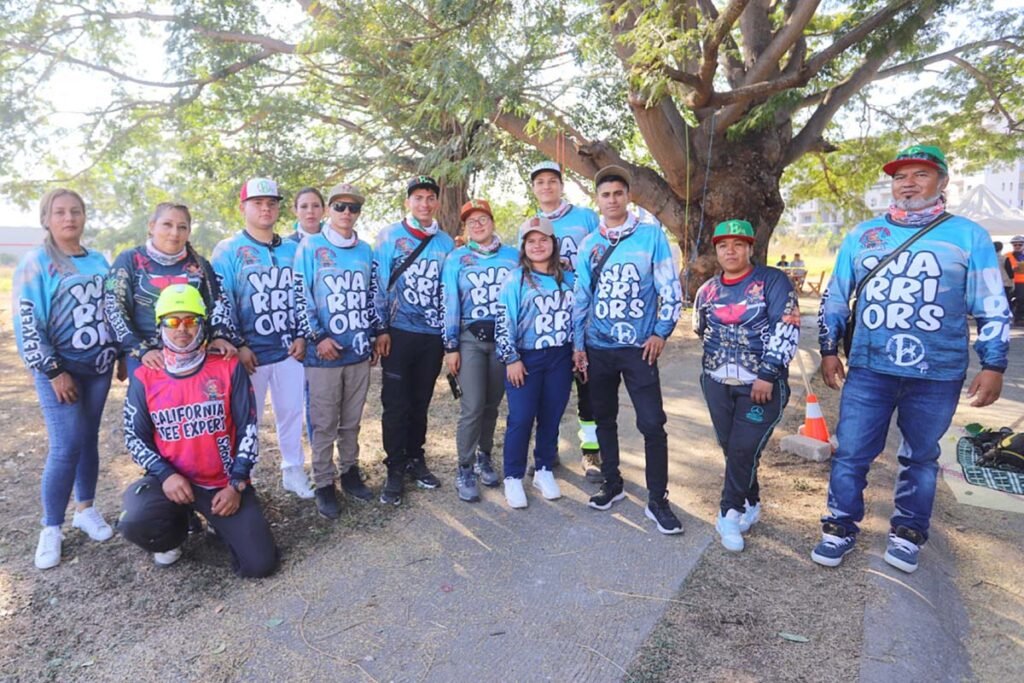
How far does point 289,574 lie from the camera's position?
3178 millimetres

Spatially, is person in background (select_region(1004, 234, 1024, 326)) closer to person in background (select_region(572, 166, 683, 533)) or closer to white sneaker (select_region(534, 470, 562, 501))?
person in background (select_region(572, 166, 683, 533))

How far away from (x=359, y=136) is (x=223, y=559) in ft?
30.6

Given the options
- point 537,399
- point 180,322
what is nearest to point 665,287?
point 537,399

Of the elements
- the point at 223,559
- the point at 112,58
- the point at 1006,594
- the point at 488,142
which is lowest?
the point at 1006,594

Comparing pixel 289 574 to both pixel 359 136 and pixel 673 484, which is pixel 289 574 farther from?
pixel 359 136

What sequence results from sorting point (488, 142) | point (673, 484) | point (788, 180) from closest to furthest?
point (673, 484), point (488, 142), point (788, 180)

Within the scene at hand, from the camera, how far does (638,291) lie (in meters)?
3.52

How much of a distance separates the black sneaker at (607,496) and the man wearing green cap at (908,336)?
1197 millimetres

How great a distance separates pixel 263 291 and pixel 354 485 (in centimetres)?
141

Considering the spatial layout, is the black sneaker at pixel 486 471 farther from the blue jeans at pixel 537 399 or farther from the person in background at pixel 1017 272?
the person in background at pixel 1017 272

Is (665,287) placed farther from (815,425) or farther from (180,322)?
(180,322)

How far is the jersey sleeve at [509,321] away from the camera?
12.3 ft

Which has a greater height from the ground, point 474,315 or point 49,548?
point 474,315

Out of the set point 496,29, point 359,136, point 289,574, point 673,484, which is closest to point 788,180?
point 359,136
